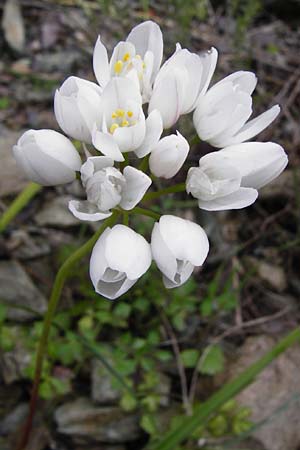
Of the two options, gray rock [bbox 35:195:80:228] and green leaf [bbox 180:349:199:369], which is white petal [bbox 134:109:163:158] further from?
gray rock [bbox 35:195:80:228]

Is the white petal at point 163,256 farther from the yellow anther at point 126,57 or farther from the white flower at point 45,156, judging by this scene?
the yellow anther at point 126,57

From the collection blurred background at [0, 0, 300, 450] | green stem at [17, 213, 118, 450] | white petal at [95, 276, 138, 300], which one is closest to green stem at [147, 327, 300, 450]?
blurred background at [0, 0, 300, 450]

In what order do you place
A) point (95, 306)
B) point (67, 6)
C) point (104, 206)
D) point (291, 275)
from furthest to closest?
point (67, 6), point (291, 275), point (95, 306), point (104, 206)

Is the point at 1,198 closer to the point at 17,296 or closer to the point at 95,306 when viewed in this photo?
the point at 17,296

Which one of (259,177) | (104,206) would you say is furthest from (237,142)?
(104,206)

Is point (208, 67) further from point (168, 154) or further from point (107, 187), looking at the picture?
point (107, 187)
